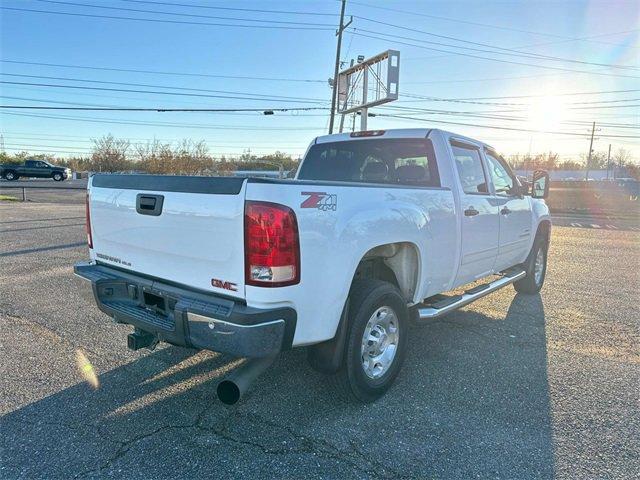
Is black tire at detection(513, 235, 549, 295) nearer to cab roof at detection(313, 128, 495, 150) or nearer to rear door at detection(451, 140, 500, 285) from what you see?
rear door at detection(451, 140, 500, 285)

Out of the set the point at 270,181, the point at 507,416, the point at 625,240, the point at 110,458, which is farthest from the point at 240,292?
the point at 625,240

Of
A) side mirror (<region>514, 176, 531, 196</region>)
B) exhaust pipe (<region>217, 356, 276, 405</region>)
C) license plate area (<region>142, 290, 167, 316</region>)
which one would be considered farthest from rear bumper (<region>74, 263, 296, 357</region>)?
side mirror (<region>514, 176, 531, 196</region>)

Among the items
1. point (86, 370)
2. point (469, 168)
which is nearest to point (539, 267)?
point (469, 168)

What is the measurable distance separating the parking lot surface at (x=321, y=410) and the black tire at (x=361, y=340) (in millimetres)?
132

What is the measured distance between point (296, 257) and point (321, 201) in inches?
14.7

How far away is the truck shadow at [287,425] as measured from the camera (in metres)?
2.49

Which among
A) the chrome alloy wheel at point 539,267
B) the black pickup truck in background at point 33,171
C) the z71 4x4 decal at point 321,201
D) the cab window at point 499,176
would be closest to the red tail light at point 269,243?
the z71 4x4 decal at point 321,201

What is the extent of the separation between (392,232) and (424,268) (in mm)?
647

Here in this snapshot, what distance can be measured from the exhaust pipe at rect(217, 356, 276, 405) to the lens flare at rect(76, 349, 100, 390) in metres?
1.36

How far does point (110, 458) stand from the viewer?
2.50 metres

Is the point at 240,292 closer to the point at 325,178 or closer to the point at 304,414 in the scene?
the point at 304,414

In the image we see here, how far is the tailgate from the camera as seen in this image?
2498mm

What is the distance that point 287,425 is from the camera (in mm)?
2877

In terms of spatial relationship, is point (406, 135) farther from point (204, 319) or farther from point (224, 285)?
point (204, 319)
